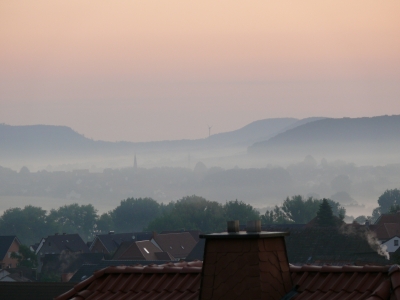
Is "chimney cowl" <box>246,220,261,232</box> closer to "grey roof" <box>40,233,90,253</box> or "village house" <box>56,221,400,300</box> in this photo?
"village house" <box>56,221,400,300</box>

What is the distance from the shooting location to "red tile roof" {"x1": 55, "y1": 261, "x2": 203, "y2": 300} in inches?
419

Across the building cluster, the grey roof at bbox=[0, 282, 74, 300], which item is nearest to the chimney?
the building cluster

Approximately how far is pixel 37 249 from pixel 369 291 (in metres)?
167

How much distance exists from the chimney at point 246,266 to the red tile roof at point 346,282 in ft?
0.81

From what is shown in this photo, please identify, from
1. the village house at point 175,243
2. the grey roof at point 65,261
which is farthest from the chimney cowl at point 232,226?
the village house at point 175,243

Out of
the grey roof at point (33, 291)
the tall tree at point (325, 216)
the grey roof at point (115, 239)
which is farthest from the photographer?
the grey roof at point (115, 239)

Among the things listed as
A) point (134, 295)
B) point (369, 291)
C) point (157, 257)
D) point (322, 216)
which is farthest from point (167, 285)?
point (157, 257)

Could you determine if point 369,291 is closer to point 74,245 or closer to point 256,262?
point 256,262

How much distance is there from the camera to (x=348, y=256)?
2484 inches

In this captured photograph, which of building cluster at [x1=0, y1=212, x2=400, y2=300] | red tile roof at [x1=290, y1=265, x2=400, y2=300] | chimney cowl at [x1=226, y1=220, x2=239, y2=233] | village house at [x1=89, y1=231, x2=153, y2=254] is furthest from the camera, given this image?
village house at [x1=89, y1=231, x2=153, y2=254]

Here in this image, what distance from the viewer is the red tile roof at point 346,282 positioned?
9.06 m

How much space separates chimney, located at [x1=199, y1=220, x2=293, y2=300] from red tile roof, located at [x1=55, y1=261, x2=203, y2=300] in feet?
2.34

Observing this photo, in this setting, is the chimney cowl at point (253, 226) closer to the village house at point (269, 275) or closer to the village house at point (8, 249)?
the village house at point (269, 275)

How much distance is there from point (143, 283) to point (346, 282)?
284 cm
